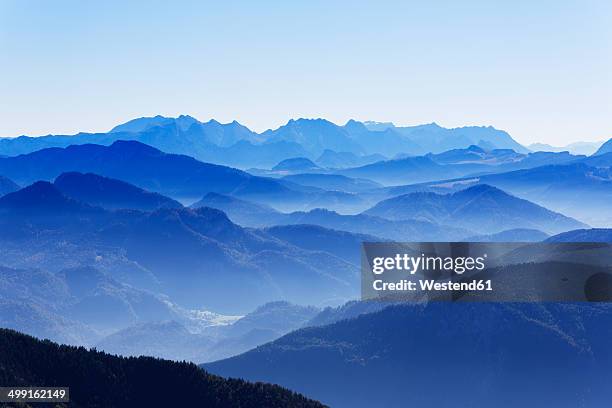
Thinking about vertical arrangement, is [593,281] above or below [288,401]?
above

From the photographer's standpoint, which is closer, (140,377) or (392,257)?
(392,257)

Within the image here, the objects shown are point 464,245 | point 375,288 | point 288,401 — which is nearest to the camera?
point 375,288

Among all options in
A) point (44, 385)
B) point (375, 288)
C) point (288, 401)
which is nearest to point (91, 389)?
point (44, 385)

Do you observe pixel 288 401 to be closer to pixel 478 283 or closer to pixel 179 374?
pixel 179 374

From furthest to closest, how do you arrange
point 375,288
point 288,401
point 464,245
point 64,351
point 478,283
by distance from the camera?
point 288,401, point 64,351, point 478,283, point 464,245, point 375,288

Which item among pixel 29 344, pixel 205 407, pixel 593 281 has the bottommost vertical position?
pixel 205 407

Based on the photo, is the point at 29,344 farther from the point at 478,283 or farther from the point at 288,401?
the point at 478,283
